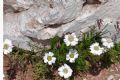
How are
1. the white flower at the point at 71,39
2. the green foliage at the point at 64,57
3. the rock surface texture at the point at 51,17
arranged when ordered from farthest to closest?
1. the green foliage at the point at 64,57
2. the white flower at the point at 71,39
3. the rock surface texture at the point at 51,17

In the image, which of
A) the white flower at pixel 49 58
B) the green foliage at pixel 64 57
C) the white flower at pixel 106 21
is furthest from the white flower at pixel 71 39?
the white flower at pixel 106 21

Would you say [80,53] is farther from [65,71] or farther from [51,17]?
[51,17]

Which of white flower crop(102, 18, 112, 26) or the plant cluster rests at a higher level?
white flower crop(102, 18, 112, 26)

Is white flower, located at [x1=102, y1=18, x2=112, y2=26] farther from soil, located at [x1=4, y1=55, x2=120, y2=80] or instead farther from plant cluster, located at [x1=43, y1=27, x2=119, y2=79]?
soil, located at [x1=4, y1=55, x2=120, y2=80]

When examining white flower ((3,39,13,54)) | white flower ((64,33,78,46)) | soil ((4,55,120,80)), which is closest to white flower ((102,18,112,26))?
white flower ((64,33,78,46))

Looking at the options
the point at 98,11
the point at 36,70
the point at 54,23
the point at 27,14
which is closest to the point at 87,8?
the point at 98,11

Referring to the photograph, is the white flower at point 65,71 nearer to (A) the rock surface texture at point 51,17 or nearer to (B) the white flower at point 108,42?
(A) the rock surface texture at point 51,17

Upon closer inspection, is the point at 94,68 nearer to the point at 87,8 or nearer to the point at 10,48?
the point at 87,8
